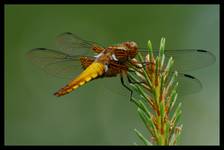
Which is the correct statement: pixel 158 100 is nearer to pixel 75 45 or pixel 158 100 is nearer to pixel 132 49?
pixel 132 49

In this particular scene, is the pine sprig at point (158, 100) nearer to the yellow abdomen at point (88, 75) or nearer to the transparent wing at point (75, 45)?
the yellow abdomen at point (88, 75)

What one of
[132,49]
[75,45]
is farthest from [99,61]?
[75,45]

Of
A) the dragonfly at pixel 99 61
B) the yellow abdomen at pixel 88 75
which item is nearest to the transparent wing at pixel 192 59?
the dragonfly at pixel 99 61

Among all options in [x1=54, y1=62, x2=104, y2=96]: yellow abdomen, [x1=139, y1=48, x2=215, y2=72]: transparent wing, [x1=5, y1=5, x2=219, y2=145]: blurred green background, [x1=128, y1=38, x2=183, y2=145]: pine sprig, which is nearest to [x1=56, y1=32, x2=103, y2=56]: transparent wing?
[x1=54, y1=62, x2=104, y2=96]: yellow abdomen

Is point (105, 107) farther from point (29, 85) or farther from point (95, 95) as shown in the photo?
point (29, 85)

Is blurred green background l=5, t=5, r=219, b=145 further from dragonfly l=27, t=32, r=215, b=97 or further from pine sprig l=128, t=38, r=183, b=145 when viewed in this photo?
pine sprig l=128, t=38, r=183, b=145

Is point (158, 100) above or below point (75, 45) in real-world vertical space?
below

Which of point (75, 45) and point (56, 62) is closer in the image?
Answer: point (56, 62)
